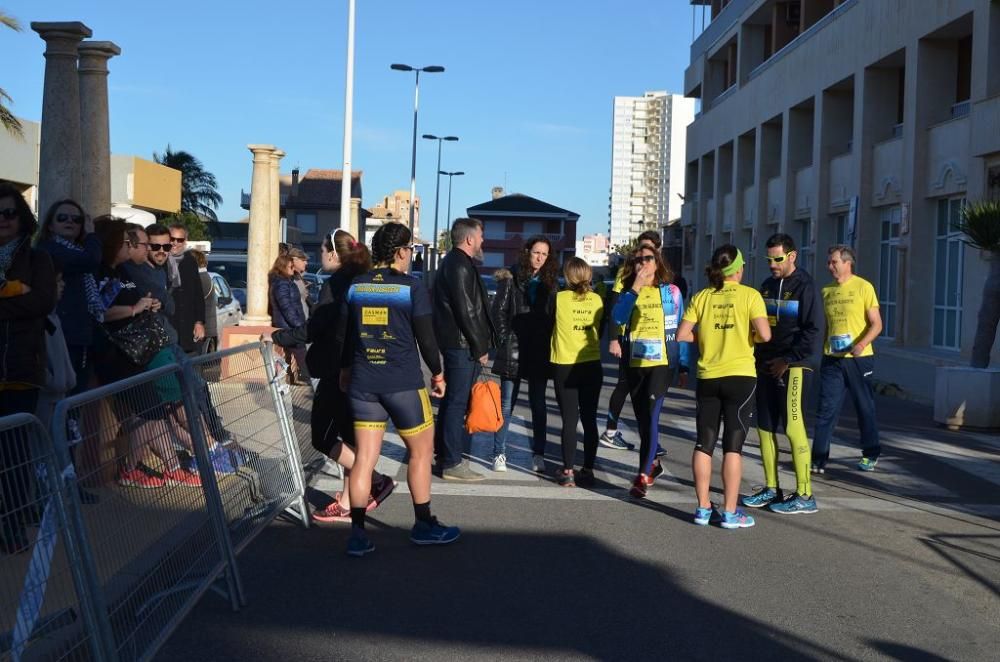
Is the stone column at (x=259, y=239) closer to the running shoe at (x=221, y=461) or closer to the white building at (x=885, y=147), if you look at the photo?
the white building at (x=885, y=147)

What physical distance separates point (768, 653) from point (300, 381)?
302 inches

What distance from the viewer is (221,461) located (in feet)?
20.0

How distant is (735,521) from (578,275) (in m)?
2.40

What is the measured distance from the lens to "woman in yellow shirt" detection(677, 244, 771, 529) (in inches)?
301

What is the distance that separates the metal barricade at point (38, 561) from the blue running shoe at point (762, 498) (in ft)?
17.5

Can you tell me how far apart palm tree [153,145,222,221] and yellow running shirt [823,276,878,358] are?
7025 cm

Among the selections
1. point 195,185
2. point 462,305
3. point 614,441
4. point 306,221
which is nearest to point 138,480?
point 462,305

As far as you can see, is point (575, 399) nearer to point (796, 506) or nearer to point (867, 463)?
point (796, 506)

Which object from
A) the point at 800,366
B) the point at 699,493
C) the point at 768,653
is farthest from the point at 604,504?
the point at 768,653

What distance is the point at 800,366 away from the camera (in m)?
8.45

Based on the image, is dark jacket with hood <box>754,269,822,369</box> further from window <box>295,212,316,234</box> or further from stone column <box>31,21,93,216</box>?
window <box>295,212,316,234</box>

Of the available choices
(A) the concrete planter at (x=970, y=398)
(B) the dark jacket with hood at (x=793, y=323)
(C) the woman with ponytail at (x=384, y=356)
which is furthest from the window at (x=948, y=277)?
(C) the woman with ponytail at (x=384, y=356)

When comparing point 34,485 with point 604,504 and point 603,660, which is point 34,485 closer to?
point 603,660

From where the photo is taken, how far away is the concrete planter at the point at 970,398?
13.4m
